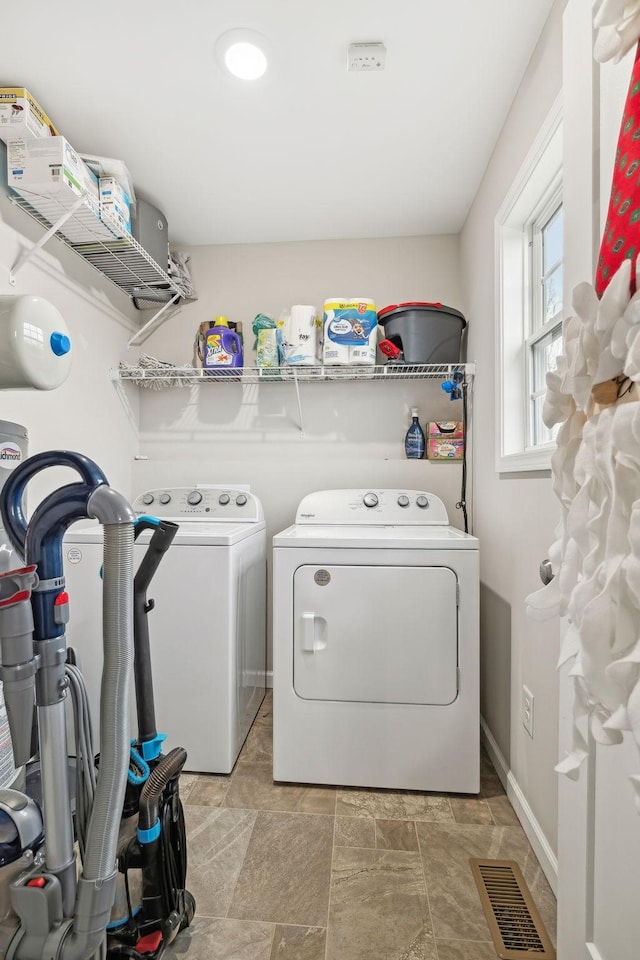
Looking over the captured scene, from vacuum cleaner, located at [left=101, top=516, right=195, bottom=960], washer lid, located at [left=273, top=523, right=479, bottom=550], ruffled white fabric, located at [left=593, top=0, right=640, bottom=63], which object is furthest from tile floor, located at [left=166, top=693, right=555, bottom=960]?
ruffled white fabric, located at [left=593, top=0, right=640, bottom=63]

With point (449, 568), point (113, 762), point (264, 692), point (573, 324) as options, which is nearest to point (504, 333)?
point (449, 568)

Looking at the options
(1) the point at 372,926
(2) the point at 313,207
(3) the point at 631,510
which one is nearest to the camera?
(3) the point at 631,510

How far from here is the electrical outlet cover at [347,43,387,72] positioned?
1.41 m

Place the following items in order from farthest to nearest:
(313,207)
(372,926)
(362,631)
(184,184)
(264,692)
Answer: (264,692) < (313,207) < (184,184) < (362,631) < (372,926)

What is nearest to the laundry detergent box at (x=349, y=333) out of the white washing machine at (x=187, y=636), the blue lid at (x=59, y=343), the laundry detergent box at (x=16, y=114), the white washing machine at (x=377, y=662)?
the white washing machine at (x=377, y=662)

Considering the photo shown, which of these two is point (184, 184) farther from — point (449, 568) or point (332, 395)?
point (449, 568)

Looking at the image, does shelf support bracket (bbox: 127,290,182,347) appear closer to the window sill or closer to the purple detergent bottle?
the purple detergent bottle

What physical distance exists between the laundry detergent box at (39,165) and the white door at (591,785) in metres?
1.50

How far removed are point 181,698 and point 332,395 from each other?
1.63 metres

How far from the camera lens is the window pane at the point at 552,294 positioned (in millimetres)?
1615

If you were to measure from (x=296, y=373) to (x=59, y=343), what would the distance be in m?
1.53

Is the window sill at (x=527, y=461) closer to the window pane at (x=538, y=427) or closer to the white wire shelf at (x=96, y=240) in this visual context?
the window pane at (x=538, y=427)

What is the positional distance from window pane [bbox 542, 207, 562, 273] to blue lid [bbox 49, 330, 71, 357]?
5.13ft

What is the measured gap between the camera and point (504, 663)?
1747mm
